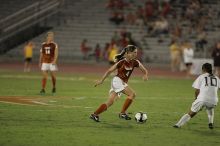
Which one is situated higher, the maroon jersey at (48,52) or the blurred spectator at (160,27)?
the blurred spectator at (160,27)

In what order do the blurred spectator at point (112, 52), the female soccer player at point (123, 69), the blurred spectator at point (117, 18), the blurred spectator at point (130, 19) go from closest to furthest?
the female soccer player at point (123, 69)
the blurred spectator at point (112, 52)
the blurred spectator at point (130, 19)
the blurred spectator at point (117, 18)

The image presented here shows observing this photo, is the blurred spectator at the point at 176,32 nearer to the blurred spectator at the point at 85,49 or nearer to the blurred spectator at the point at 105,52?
the blurred spectator at the point at 105,52

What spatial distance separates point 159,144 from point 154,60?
27.8 metres

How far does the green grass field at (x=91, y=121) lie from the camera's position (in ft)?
41.1

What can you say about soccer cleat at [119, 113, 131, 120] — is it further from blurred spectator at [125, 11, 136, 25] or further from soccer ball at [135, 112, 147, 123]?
blurred spectator at [125, 11, 136, 25]

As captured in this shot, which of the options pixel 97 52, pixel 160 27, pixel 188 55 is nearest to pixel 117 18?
pixel 160 27

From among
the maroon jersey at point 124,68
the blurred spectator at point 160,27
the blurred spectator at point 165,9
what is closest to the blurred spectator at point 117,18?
the blurred spectator at point 160,27

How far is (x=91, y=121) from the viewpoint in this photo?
601 inches

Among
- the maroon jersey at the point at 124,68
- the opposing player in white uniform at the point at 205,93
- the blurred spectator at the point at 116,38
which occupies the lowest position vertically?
the opposing player in white uniform at the point at 205,93

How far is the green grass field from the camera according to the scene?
41.1 ft

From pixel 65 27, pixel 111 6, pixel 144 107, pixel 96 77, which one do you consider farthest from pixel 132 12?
pixel 144 107

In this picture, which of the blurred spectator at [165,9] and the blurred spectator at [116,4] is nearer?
the blurred spectator at [165,9]

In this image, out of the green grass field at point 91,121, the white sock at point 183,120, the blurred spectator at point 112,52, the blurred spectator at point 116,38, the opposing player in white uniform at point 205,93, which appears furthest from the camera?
the blurred spectator at point 116,38

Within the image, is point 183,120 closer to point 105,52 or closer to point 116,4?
point 105,52
